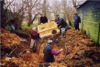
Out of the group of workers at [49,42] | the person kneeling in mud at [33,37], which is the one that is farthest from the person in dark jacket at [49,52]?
the person kneeling in mud at [33,37]

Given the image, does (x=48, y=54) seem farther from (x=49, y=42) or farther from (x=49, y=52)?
(x=49, y=42)

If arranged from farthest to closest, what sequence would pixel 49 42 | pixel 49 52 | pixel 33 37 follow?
pixel 33 37 → pixel 49 52 → pixel 49 42

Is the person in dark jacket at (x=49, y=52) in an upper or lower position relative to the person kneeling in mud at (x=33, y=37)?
upper

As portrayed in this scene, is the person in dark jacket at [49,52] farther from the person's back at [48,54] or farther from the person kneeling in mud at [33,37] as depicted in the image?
the person kneeling in mud at [33,37]

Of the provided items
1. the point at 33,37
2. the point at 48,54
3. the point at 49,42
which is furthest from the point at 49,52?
the point at 33,37

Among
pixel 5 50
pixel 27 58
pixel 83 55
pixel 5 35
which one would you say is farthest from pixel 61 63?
pixel 5 35

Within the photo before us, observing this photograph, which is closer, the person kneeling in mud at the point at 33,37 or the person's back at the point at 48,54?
the person's back at the point at 48,54

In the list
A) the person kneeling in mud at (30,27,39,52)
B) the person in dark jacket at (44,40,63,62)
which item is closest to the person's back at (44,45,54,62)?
the person in dark jacket at (44,40,63,62)

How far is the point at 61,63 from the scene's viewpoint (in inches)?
382

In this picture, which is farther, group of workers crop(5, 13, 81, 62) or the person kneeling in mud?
the person kneeling in mud

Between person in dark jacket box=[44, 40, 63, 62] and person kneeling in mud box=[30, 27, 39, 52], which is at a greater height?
person in dark jacket box=[44, 40, 63, 62]

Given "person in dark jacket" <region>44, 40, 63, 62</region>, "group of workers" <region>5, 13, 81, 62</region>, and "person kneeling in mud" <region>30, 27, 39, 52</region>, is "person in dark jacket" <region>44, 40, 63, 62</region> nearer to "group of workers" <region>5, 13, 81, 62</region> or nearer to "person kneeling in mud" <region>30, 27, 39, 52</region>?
"group of workers" <region>5, 13, 81, 62</region>

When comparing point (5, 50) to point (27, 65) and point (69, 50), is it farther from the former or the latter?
point (69, 50)

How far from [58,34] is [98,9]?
562 centimetres
